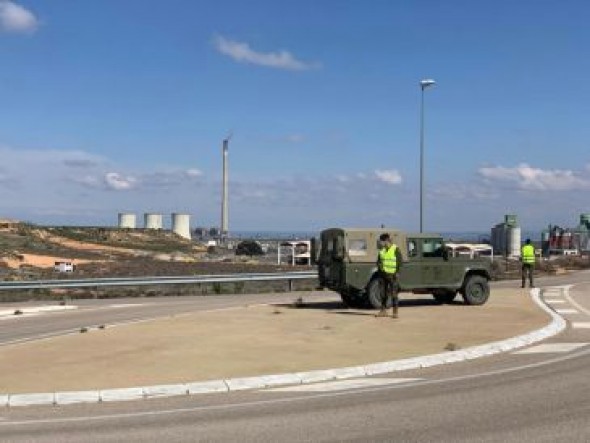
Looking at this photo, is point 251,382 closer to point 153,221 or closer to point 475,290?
point 475,290

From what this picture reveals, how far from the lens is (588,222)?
74.8 meters

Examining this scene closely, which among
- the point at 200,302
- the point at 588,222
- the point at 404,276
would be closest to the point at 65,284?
the point at 200,302

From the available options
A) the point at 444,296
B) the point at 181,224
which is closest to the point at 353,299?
the point at 444,296

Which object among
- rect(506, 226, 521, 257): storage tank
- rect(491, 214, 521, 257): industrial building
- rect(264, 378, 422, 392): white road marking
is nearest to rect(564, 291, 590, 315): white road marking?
rect(264, 378, 422, 392): white road marking

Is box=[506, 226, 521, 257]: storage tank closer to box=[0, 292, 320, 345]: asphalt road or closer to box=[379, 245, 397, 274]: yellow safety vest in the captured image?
box=[0, 292, 320, 345]: asphalt road

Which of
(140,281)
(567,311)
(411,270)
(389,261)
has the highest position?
(389,261)

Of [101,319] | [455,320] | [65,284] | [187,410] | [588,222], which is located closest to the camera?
[187,410]

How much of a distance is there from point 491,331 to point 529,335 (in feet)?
2.78

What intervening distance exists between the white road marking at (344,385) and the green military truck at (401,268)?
8757 millimetres

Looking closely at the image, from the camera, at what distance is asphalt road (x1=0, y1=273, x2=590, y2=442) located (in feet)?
27.2

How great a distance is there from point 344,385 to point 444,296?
1222cm

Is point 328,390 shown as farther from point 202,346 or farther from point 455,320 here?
point 455,320

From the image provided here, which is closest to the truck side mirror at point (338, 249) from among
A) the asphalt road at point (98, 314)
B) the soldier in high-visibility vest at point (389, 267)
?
the soldier in high-visibility vest at point (389, 267)

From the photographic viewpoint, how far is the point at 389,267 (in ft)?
61.2
